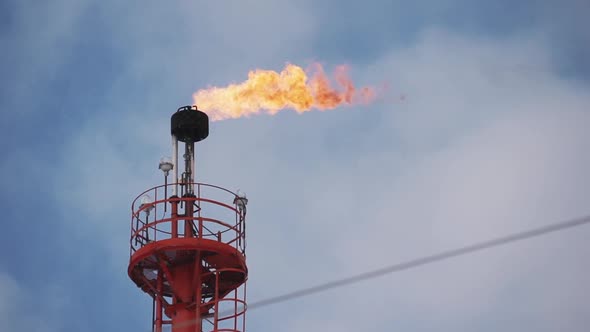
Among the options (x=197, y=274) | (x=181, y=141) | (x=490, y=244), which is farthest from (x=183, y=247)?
(x=490, y=244)

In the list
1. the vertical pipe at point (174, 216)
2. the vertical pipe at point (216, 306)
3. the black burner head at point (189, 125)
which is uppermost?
the black burner head at point (189, 125)

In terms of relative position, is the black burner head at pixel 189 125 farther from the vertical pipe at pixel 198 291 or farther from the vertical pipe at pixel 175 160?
the vertical pipe at pixel 198 291

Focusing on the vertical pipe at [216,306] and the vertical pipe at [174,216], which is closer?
the vertical pipe at [216,306]

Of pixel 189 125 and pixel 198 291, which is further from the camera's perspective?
pixel 189 125

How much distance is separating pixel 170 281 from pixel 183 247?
4.86ft

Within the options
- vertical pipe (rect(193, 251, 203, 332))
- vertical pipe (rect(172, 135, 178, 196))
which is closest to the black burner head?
vertical pipe (rect(172, 135, 178, 196))

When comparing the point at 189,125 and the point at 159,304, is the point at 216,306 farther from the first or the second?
the point at 189,125

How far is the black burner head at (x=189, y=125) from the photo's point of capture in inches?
1315

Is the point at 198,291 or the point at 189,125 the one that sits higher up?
the point at 189,125

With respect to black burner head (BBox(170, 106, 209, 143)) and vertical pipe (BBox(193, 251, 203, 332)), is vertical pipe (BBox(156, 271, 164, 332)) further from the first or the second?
black burner head (BBox(170, 106, 209, 143))

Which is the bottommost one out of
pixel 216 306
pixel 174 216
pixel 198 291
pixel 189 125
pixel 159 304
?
pixel 216 306

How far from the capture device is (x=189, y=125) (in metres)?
33.4

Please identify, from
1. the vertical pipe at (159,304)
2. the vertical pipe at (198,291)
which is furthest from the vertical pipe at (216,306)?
the vertical pipe at (159,304)

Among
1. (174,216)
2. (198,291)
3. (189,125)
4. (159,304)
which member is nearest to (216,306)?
(198,291)
